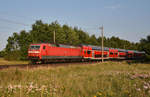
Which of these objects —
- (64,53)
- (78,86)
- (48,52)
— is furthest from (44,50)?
(78,86)

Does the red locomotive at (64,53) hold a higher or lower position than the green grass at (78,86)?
higher

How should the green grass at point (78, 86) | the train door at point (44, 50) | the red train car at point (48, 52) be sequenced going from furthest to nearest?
the train door at point (44, 50), the red train car at point (48, 52), the green grass at point (78, 86)

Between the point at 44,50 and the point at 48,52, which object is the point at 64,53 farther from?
the point at 44,50

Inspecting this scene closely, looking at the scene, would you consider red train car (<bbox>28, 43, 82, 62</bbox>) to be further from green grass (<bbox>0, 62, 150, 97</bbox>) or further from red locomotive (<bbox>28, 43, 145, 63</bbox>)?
green grass (<bbox>0, 62, 150, 97</bbox>)

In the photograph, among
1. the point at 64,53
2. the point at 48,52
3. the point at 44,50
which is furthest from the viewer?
the point at 64,53

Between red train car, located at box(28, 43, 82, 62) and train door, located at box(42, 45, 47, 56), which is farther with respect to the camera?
train door, located at box(42, 45, 47, 56)

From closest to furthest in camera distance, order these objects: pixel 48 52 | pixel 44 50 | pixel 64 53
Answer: pixel 44 50, pixel 48 52, pixel 64 53

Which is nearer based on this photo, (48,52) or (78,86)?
(78,86)

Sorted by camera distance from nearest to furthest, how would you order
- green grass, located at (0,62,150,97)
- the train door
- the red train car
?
1. green grass, located at (0,62,150,97)
2. the red train car
3. the train door

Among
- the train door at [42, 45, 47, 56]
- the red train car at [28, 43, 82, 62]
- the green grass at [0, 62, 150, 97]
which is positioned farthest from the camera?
the train door at [42, 45, 47, 56]

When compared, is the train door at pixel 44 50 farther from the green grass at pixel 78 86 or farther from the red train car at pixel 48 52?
the green grass at pixel 78 86

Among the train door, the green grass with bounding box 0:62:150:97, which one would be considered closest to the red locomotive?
the train door

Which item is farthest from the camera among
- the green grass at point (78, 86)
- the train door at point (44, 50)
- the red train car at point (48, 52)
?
the train door at point (44, 50)

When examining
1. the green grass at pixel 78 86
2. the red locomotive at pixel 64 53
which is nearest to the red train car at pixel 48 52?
the red locomotive at pixel 64 53
